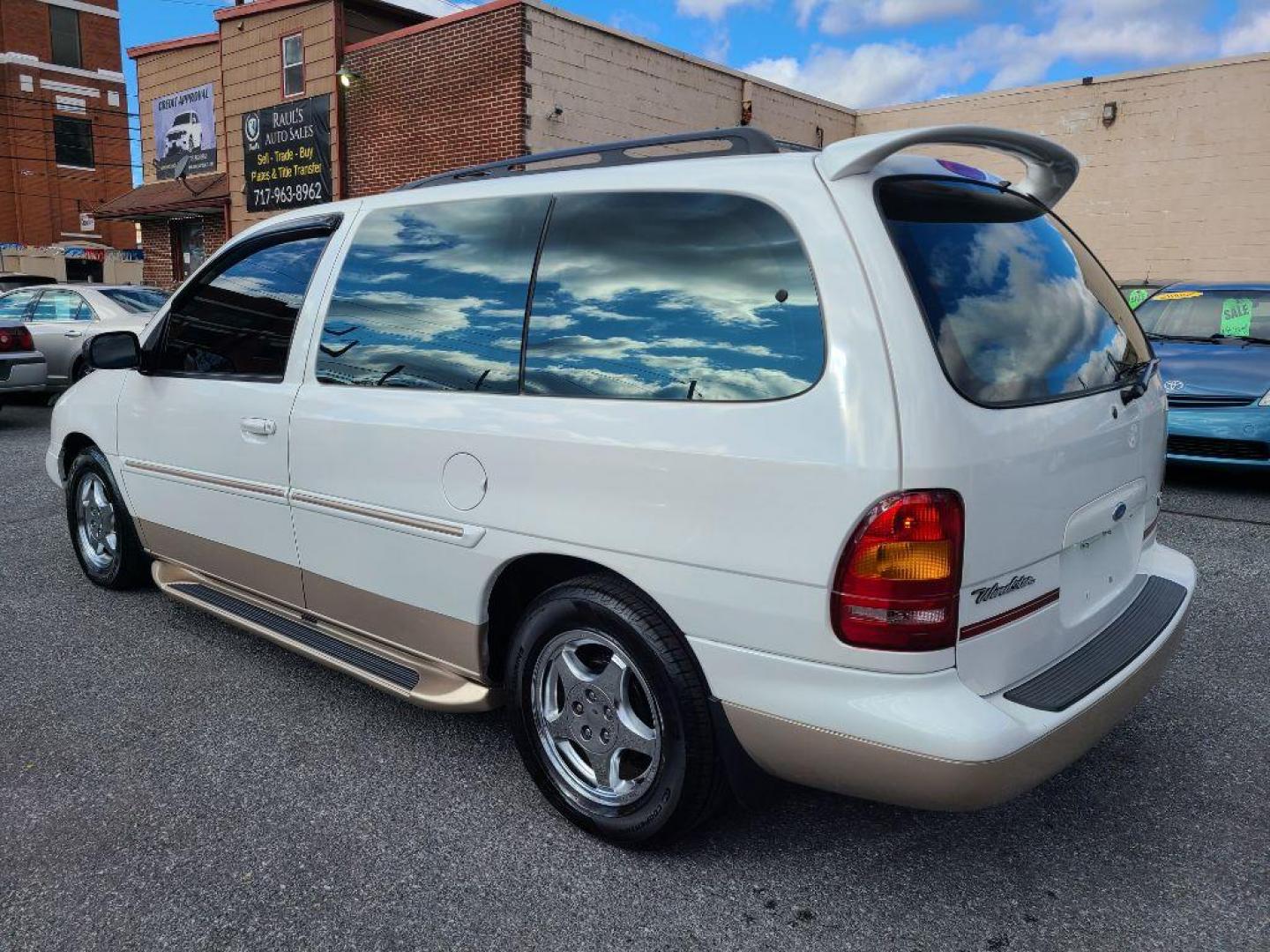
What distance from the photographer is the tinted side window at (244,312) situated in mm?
3398

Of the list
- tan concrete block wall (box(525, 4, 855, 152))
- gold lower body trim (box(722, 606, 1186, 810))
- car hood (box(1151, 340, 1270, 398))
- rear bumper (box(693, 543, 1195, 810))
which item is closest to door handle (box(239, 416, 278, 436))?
rear bumper (box(693, 543, 1195, 810))

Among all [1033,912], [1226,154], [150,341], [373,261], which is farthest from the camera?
[1226,154]

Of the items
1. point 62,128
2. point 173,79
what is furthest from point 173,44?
point 62,128

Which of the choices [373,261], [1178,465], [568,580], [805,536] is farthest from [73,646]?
[1178,465]

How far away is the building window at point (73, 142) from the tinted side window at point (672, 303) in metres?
49.0

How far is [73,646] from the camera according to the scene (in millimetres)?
4117

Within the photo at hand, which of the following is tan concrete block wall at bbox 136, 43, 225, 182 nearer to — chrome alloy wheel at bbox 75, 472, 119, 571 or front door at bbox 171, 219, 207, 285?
front door at bbox 171, 219, 207, 285

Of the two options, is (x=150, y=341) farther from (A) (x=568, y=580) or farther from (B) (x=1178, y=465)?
(B) (x=1178, y=465)

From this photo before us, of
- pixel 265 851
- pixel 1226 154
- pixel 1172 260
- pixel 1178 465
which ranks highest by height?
pixel 1226 154

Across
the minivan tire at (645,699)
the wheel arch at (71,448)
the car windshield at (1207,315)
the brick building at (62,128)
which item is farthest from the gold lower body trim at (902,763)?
the brick building at (62,128)

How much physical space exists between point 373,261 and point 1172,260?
15753 mm

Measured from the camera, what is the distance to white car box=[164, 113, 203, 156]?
65.6ft

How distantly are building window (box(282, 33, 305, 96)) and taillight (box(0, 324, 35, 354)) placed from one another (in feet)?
27.0

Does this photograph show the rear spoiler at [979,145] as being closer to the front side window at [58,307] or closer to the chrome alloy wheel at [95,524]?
the chrome alloy wheel at [95,524]
